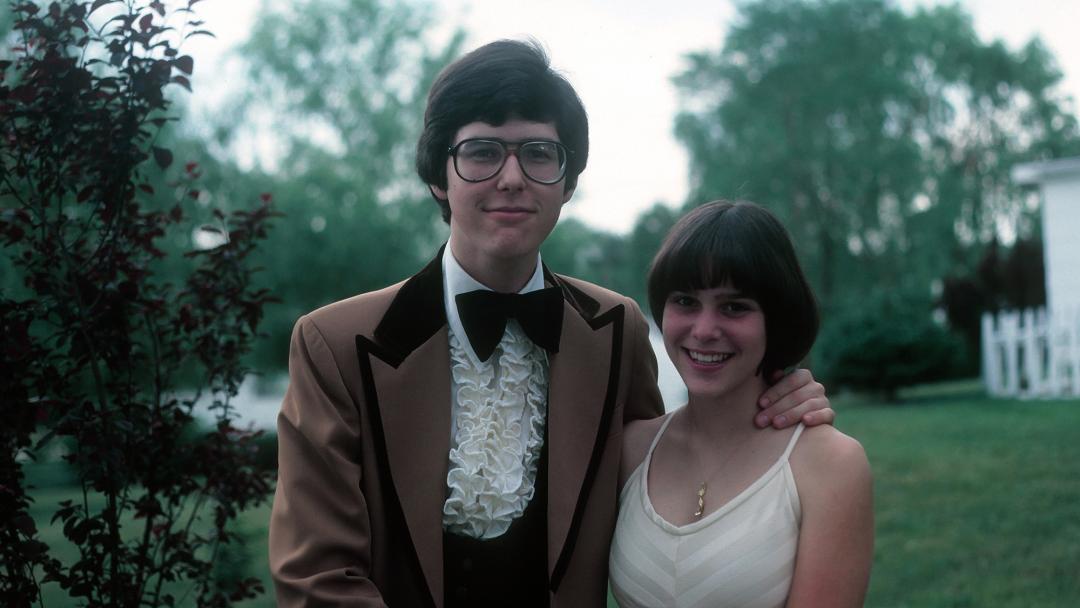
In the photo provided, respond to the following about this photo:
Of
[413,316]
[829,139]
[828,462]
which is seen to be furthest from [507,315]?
[829,139]

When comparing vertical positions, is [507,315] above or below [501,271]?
below

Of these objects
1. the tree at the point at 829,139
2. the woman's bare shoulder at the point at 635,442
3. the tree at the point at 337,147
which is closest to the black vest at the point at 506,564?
the woman's bare shoulder at the point at 635,442

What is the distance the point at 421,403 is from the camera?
105 inches

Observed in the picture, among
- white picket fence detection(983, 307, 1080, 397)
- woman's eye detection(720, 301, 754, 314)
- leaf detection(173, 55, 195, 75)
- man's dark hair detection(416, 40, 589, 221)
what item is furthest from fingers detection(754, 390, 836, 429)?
white picket fence detection(983, 307, 1080, 397)

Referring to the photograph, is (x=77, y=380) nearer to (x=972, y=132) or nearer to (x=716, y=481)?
(x=716, y=481)

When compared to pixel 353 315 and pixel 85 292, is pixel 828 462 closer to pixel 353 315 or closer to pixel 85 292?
pixel 353 315

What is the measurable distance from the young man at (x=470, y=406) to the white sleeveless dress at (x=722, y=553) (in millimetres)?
141

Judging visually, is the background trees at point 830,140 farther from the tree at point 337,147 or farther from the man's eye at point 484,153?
the man's eye at point 484,153

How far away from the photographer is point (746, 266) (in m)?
2.67

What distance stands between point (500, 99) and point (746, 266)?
78cm

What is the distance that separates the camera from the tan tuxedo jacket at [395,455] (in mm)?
2471

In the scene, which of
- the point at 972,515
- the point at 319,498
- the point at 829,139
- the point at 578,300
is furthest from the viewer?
the point at 829,139

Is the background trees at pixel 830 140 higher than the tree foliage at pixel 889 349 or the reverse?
higher

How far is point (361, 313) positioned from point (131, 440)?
100cm
